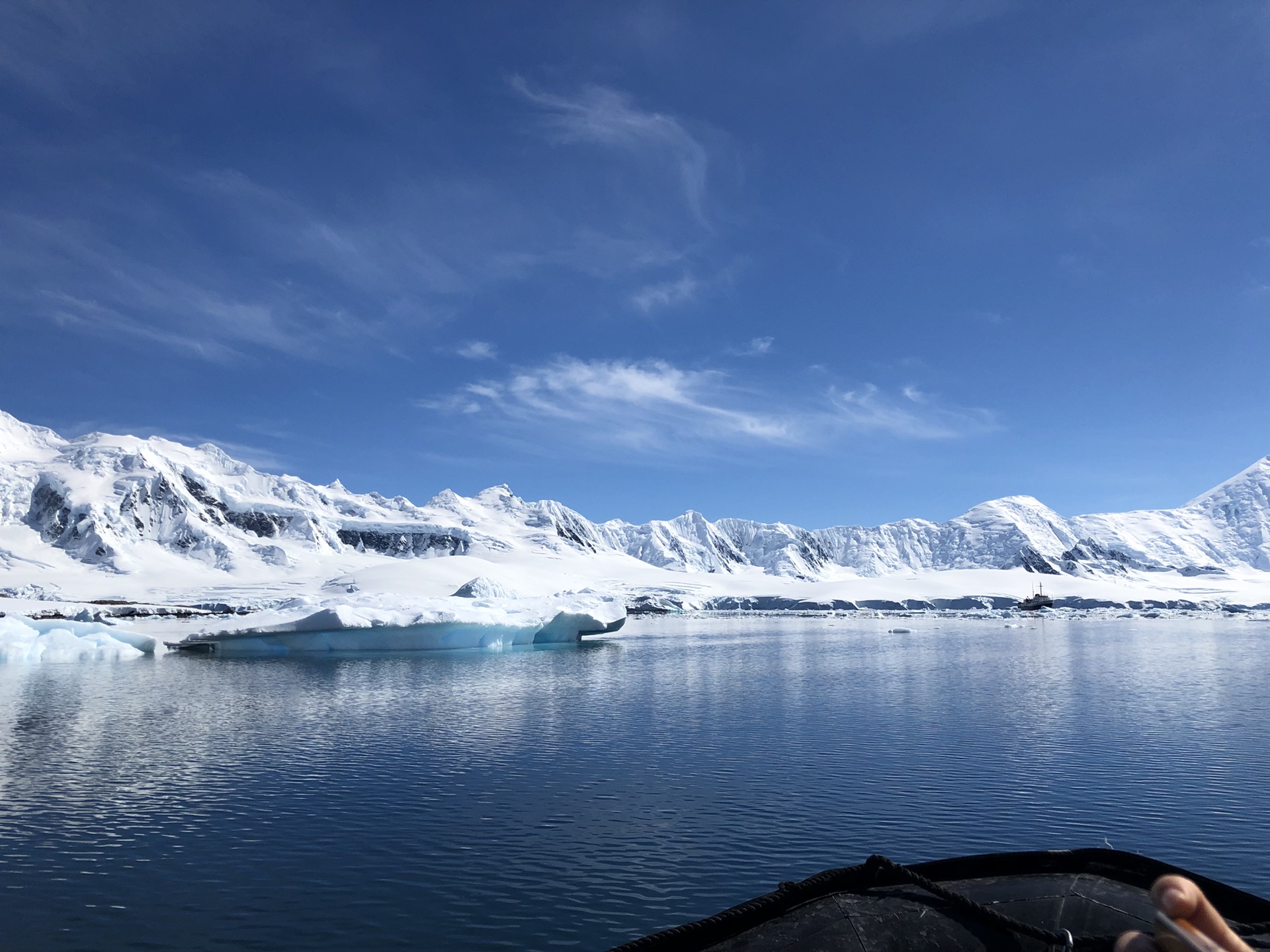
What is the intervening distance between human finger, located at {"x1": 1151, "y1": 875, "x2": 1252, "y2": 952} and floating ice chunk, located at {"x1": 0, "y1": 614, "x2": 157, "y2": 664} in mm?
54331

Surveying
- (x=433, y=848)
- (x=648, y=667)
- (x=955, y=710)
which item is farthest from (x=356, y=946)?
(x=648, y=667)

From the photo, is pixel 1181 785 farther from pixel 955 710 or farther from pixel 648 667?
pixel 648 667

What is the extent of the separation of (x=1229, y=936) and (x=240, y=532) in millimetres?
216524

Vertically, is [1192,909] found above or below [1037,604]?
above

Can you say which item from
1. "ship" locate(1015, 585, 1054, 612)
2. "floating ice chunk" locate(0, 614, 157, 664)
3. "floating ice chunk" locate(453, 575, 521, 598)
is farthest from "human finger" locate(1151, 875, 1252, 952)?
"ship" locate(1015, 585, 1054, 612)

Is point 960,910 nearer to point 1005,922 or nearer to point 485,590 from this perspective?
point 1005,922

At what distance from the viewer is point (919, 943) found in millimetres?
5152

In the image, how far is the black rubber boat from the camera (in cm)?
512

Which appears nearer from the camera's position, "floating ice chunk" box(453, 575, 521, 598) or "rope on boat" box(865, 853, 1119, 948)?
"rope on boat" box(865, 853, 1119, 948)

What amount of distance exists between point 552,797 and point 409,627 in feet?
125

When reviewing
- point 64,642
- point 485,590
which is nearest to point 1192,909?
point 64,642

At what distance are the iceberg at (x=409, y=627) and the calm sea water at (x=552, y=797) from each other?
1838 cm

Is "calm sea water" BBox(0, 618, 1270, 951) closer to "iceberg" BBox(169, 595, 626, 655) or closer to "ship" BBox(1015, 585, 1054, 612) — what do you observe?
"iceberg" BBox(169, 595, 626, 655)

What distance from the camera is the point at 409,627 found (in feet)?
165
